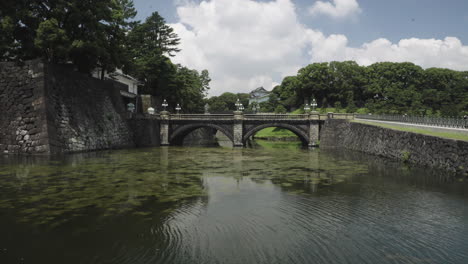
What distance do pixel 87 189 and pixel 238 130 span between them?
33163 millimetres

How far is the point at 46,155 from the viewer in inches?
1097

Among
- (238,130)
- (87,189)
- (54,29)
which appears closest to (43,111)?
(54,29)

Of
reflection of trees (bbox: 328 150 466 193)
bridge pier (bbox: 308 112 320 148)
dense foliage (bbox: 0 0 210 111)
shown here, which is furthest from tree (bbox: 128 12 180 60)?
reflection of trees (bbox: 328 150 466 193)

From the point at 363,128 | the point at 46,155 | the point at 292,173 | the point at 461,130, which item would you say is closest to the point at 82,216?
the point at 292,173

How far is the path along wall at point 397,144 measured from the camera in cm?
1975

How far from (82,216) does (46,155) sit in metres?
21.1

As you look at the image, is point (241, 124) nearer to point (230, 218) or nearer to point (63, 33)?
point (63, 33)

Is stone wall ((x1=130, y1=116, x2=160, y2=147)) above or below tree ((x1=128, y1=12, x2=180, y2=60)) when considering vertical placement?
below

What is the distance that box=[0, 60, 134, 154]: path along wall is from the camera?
28922mm

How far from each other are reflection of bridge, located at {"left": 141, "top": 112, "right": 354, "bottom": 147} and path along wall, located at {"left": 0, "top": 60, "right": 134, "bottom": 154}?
1321 cm

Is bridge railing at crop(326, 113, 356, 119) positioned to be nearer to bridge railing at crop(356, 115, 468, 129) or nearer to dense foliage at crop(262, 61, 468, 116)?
bridge railing at crop(356, 115, 468, 129)

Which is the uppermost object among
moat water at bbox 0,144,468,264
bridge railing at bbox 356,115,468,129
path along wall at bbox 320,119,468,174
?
bridge railing at bbox 356,115,468,129

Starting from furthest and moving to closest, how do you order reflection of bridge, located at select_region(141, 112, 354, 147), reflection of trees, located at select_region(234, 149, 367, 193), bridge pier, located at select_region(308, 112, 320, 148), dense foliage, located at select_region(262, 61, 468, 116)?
dense foliage, located at select_region(262, 61, 468, 116)
reflection of bridge, located at select_region(141, 112, 354, 147)
bridge pier, located at select_region(308, 112, 320, 148)
reflection of trees, located at select_region(234, 149, 367, 193)

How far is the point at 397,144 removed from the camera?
28.1m
